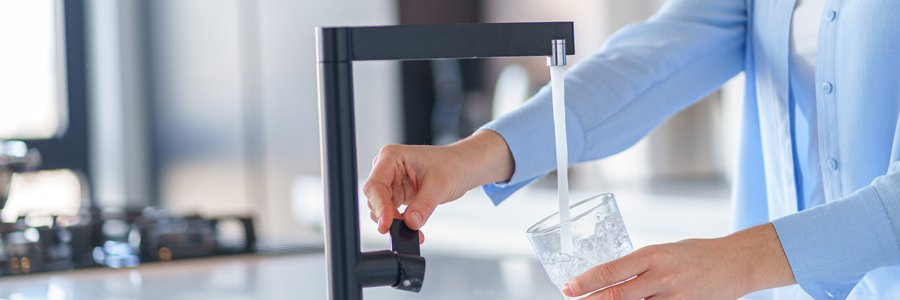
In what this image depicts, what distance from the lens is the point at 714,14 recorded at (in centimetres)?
88

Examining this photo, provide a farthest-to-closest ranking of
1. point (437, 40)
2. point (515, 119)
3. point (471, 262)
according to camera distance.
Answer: point (471, 262), point (515, 119), point (437, 40)

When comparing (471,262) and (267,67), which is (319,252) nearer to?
(471,262)

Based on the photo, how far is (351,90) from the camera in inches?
20.7

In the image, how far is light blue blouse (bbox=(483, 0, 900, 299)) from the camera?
59cm

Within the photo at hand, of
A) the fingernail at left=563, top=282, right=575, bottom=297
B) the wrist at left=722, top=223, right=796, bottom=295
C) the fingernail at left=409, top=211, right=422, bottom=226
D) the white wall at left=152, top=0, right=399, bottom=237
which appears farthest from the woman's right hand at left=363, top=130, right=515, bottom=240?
the white wall at left=152, top=0, right=399, bottom=237

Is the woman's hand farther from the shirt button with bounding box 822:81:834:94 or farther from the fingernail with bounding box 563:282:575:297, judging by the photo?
the shirt button with bounding box 822:81:834:94

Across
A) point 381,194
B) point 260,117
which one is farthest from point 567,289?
point 260,117

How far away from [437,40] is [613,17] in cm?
225

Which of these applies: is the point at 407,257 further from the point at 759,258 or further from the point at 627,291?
the point at 759,258

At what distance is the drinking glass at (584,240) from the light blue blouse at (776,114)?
124 millimetres

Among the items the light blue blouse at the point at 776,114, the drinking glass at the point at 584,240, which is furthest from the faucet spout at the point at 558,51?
the light blue blouse at the point at 776,114

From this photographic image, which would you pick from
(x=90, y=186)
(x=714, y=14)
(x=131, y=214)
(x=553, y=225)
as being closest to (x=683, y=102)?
(x=714, y=14)

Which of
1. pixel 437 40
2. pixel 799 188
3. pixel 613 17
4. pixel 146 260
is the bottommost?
pixel 146 260

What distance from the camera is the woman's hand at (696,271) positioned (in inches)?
20.5
